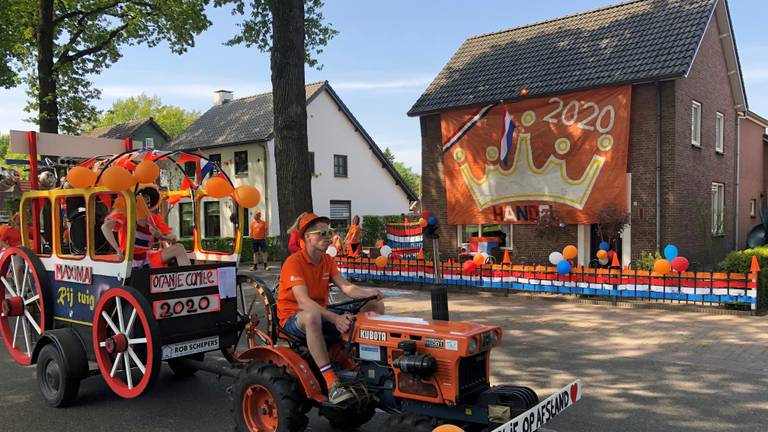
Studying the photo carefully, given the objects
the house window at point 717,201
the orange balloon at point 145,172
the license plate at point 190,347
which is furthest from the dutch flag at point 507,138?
the orange balloon at point 145,172

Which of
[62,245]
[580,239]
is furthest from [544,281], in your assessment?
[62,245]

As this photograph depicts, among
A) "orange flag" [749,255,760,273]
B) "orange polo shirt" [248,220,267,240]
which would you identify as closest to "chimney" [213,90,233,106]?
"orange polo shirt" [248,220,267,240]

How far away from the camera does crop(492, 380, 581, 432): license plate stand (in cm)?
325

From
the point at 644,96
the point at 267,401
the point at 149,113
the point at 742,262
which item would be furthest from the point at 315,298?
the point at 149,113

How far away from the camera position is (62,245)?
6.20 metres

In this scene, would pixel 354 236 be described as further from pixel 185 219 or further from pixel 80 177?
pixel 185 219

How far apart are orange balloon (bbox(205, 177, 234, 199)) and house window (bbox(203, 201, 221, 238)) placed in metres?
21.4

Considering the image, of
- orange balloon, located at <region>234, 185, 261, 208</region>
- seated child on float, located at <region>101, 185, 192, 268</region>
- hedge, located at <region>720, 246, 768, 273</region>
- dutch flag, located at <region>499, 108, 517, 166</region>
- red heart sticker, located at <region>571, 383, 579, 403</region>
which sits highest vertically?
dutch flag, located at <region>499, 108, 517, 166</region>

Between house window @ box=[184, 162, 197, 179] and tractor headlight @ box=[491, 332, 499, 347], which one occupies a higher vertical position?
house window @ box=[184, 162, 197, 179]

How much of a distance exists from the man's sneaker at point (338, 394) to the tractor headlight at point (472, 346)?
0.93 metres

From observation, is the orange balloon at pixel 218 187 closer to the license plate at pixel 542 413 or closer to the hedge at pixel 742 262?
the license plate at pixel 542 413

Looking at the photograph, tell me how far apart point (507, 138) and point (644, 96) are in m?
3.63

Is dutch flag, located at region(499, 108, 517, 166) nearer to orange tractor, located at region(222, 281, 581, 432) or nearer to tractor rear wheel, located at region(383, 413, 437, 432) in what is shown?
orange tractor, located at region(222, 281, 581, 432)

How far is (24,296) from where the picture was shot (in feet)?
20.9
